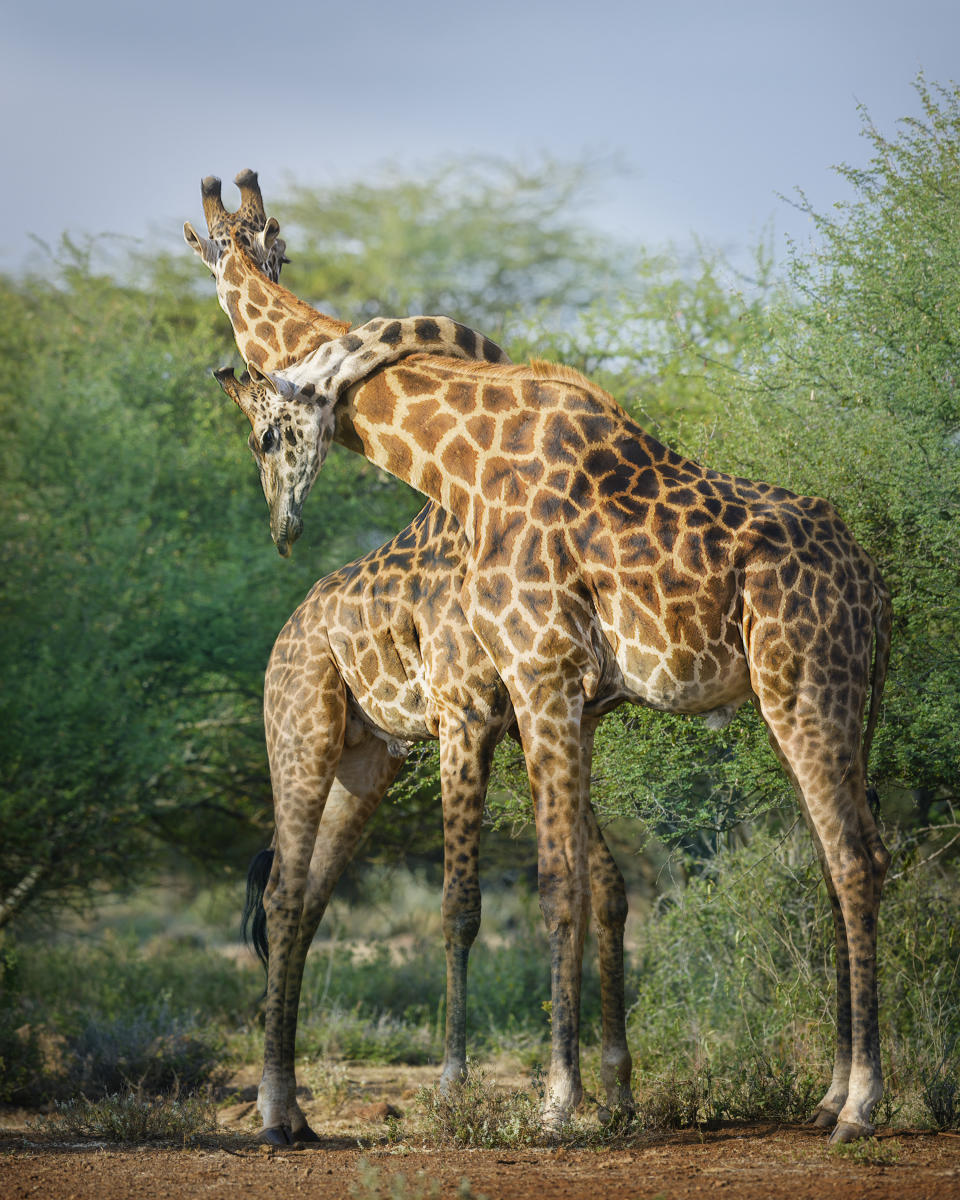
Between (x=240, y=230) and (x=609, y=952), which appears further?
(x=240, y=230)

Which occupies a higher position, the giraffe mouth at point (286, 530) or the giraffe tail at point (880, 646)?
the giraffe mouth at point (286, 530)

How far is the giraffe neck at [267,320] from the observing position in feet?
23.1

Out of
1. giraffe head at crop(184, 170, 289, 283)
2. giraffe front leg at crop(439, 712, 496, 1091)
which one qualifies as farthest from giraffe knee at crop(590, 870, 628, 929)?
giraffe head at crop(184, 170, 289, 283)

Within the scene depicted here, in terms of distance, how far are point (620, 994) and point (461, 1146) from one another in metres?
1.18

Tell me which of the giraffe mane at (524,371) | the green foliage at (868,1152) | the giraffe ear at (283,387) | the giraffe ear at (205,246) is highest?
the giraffe ear at (205,246)

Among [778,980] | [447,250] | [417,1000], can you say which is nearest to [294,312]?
[778,980]

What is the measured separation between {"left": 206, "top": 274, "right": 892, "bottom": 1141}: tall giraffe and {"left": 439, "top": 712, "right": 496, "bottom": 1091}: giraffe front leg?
0.64 m

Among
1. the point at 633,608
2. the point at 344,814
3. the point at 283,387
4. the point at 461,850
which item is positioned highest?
the point at 283,387

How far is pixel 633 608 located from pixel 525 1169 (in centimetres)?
247

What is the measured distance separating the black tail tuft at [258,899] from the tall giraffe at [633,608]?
2.54 metres

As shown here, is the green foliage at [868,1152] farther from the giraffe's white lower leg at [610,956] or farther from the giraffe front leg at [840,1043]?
the giraffe's white lower leg at [610,956]

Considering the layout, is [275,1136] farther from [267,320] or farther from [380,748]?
[267,320]

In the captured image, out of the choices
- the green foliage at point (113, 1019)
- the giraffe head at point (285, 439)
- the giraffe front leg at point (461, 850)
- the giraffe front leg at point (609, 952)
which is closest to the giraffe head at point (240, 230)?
the giraffe head at point (285, 439)

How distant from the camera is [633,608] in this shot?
5844mm
